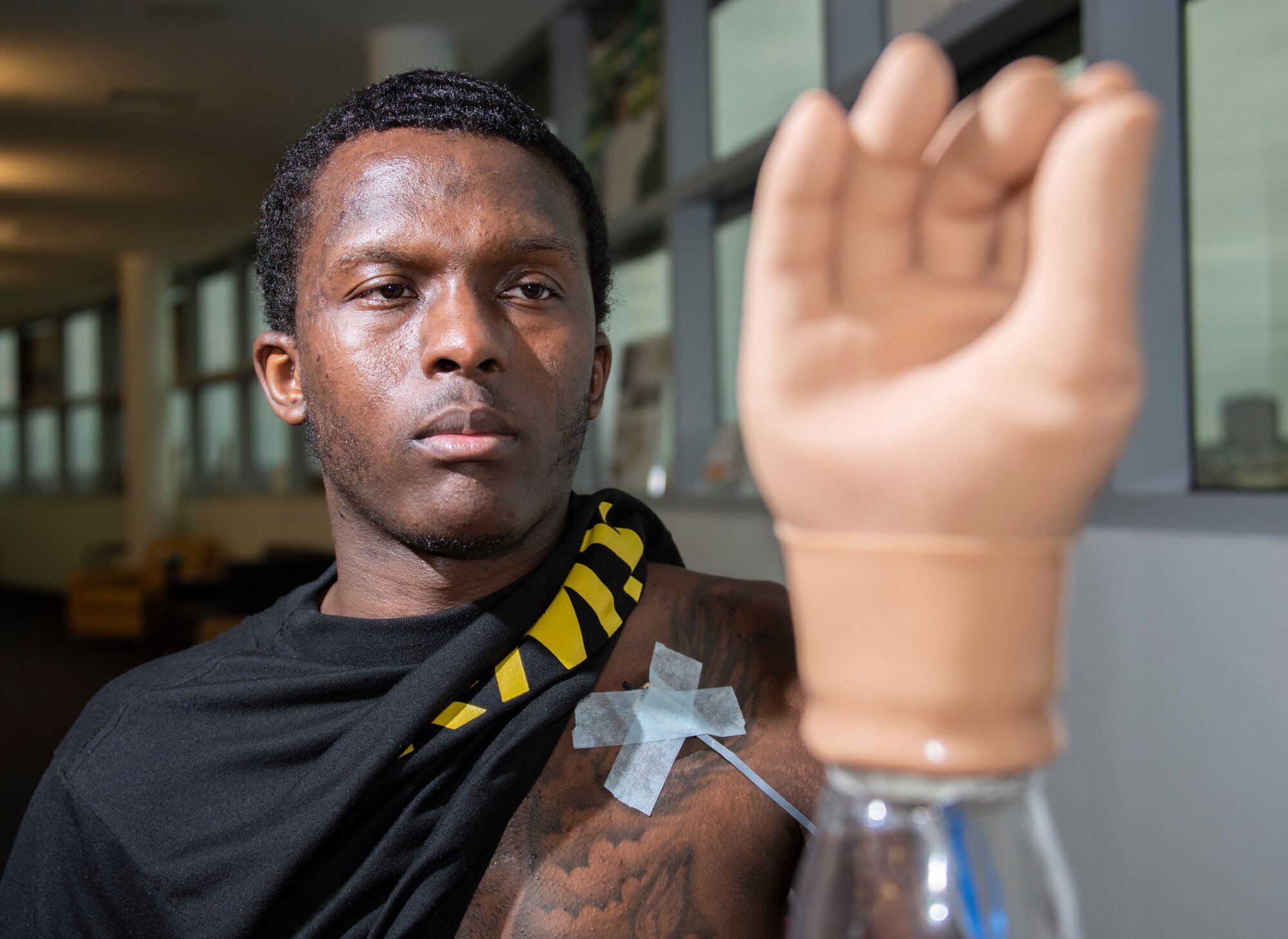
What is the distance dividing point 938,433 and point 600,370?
3.09 ft

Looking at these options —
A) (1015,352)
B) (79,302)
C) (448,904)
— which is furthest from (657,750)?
(79,302)

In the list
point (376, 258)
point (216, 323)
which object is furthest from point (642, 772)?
point (216, 323)

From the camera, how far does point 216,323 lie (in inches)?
395

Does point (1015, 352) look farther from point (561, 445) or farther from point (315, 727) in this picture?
point (315, 727)

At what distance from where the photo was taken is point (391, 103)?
1287 mm

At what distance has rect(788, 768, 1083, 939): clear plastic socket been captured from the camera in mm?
514

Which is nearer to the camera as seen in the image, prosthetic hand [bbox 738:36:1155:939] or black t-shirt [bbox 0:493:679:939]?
prosthetic hand [bbox 738:36:1155:939]

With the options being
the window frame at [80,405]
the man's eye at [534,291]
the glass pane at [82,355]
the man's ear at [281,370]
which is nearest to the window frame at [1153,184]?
the man's eye at [534,291]

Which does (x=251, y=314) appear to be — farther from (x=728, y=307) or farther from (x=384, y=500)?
(x=384, y=500)

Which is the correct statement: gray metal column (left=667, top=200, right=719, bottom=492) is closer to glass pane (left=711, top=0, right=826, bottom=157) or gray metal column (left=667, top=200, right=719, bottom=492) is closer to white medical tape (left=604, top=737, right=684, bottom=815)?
glass pane (left=711, top=0, right=826, bottom=157)

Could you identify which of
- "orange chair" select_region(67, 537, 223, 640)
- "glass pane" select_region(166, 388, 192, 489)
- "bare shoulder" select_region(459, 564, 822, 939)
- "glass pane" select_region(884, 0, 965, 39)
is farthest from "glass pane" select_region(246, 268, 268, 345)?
"bare shoulder" select_region(459, 564, 822, 939)

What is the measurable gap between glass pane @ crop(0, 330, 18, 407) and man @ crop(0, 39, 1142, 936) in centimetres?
1380

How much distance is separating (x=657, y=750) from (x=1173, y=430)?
3.64ft

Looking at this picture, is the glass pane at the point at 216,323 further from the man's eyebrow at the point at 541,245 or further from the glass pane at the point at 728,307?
the man's eyebrow at the point at 541,245
